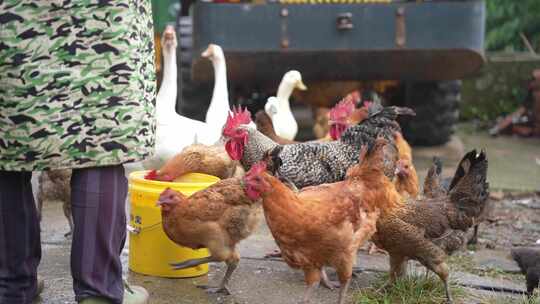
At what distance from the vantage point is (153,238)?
3955 mm

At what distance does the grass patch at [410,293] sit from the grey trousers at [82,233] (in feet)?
4.66

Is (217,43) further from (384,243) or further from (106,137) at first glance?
(106,137)

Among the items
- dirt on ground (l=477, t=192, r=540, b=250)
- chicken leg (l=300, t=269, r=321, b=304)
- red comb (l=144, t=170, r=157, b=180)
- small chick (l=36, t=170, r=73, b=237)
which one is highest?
red comb (l=144, t=170, r=157, b=180)

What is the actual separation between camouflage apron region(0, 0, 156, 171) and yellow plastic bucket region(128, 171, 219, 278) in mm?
1233

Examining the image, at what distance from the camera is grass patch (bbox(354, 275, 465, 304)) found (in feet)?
12.2

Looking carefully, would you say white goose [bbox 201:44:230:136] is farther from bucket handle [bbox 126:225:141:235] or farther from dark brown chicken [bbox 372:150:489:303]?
dark brown chicken [bbox 372:150:489:303]

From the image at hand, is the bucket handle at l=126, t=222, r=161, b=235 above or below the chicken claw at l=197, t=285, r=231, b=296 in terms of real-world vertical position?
above

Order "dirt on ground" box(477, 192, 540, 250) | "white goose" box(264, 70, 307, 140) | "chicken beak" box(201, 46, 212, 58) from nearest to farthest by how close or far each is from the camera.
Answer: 1. "dirt on ground" box(477, 192, 540, 250)
2. "chicken beak" box(201, 46, 212, 58)
3. "white goose" box(264, 70, 307, 140)

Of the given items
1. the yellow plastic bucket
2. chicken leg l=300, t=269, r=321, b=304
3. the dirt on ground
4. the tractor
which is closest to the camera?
chicken leg l=300, t=269, r=321, b=304

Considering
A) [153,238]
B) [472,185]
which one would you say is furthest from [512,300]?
[153,238]

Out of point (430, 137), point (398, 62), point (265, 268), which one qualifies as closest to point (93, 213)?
point (265, 268)

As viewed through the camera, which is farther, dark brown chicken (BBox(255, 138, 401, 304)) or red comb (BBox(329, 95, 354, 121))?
red comb (BBox(329, 95, 354, 121))

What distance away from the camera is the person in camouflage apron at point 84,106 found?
8.56 feet

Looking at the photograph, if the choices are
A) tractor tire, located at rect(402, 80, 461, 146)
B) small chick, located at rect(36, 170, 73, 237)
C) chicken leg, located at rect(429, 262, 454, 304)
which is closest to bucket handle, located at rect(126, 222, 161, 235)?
small chick, located at rect(36, 170, 73, 237)
